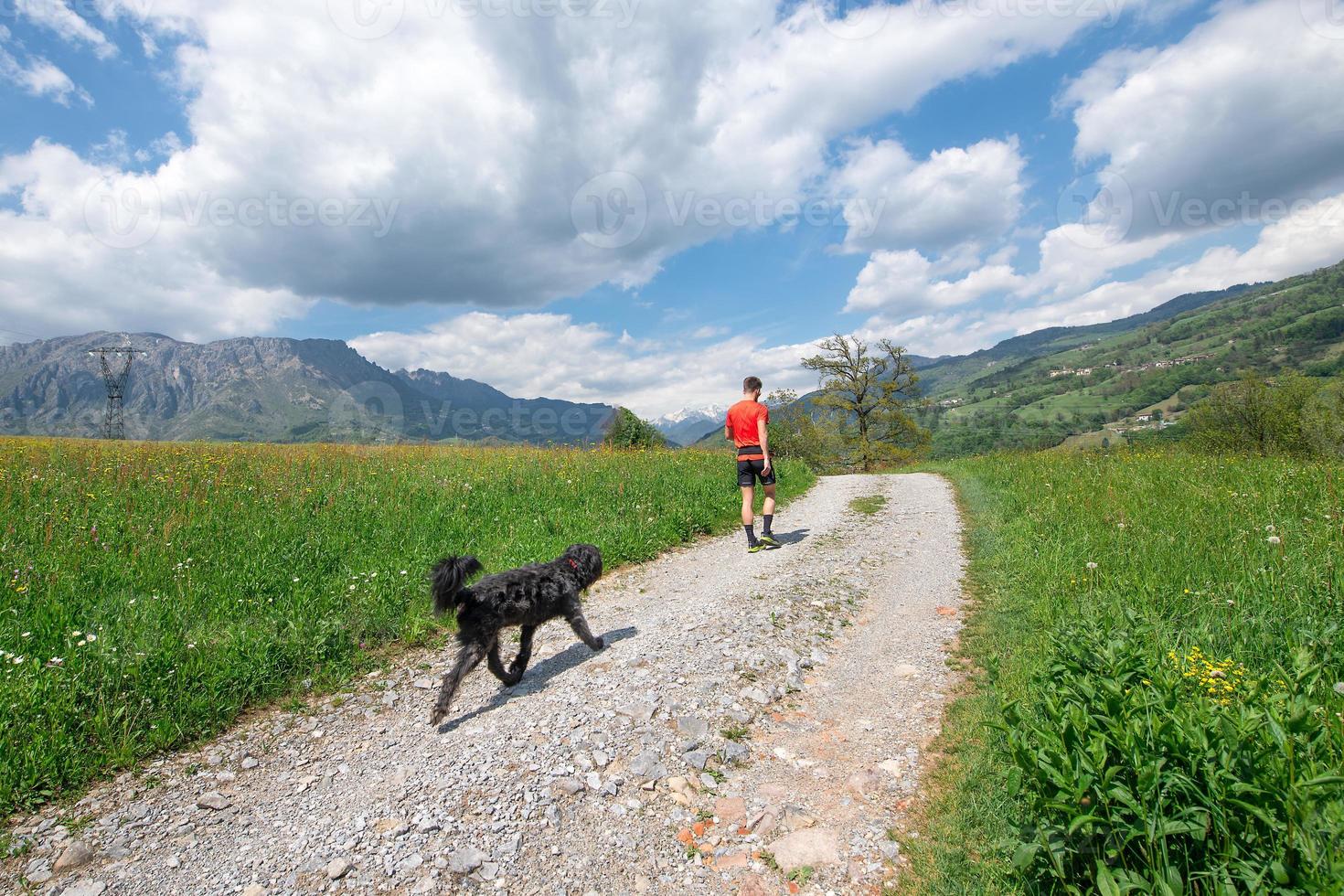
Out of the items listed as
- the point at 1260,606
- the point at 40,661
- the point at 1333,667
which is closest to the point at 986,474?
the point at 1260,606

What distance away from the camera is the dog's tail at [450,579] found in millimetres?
5238

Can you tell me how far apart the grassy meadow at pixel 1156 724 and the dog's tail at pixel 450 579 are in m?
4.06

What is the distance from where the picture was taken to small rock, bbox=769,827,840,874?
140 inches

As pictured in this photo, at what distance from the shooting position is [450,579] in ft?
17.2

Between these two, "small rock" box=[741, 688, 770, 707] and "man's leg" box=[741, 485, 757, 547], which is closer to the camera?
"small rock" box=[741, 688, 770, 707]

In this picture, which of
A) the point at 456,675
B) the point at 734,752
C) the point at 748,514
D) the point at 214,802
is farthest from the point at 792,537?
the point at 214,802

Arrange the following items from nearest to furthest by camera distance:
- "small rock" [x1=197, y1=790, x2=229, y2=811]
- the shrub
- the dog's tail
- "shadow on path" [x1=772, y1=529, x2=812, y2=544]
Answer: the shrub < "small rock" [x1=197, y1=790, x2=229, y2=811] < the dog's tail < "shadow on path" [x1=772, y1=529, x2=812, y2=544]

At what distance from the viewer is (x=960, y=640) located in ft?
21.8

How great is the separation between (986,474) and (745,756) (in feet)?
61.4

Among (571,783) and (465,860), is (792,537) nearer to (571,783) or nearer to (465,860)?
(571,783)

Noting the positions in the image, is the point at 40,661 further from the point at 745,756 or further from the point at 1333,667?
the point at 1333,667

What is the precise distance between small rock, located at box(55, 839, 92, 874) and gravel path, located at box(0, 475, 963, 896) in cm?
2

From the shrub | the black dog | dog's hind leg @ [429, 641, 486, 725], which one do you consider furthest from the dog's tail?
the shrub

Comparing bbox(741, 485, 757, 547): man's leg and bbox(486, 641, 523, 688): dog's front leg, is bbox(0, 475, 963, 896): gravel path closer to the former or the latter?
bbox(486, 641, 523, 688): dog's front leg
